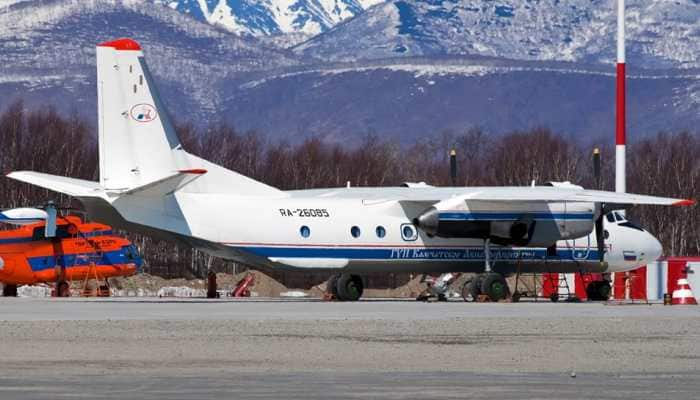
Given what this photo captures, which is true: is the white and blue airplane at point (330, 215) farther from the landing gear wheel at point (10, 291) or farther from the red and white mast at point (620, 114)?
Answer: the landing gear wheel at point (10, 291)

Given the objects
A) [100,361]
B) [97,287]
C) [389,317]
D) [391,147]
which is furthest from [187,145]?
[100,361]

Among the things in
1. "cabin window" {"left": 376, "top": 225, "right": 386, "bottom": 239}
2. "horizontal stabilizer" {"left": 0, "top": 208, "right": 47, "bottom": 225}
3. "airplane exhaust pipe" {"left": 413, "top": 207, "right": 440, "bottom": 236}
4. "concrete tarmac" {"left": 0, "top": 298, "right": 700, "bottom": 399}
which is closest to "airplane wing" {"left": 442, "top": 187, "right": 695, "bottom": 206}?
"airplane exhaust pipe" {"left": 413, "top": 207, "right": 440, "bottom": 236}

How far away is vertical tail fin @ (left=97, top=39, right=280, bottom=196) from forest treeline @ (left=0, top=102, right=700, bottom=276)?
151ft

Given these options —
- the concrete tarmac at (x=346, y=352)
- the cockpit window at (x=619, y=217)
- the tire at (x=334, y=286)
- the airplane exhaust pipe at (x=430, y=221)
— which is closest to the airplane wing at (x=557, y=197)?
→ the airplane exhaust pipe at (x=430, y=221)

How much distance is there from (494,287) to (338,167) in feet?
222

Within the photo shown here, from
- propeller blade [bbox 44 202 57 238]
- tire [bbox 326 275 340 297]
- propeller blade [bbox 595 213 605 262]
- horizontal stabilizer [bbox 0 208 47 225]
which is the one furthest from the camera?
horizontal stabilizer [bbox 0 208 47 225]

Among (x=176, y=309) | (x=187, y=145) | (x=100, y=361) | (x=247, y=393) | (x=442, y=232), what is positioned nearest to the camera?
(x=247, y=393)

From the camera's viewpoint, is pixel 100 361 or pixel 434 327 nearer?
pixel 100 361

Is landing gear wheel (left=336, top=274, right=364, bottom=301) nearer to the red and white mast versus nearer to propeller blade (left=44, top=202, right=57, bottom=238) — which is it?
propeller blade (left=44, top=202, right=57, bottom=238)

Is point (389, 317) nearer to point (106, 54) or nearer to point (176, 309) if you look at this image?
point (176, 309)

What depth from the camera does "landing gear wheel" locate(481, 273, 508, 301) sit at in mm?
54281

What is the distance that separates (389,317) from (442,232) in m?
10.9

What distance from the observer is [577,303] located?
54.4 m

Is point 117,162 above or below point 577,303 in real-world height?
above
